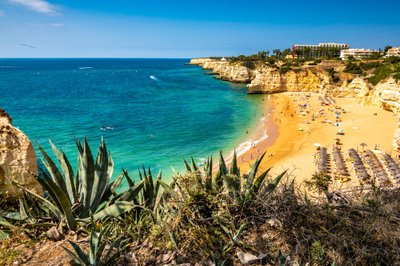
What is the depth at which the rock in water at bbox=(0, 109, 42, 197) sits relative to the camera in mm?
6090

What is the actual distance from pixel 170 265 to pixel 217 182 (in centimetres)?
154

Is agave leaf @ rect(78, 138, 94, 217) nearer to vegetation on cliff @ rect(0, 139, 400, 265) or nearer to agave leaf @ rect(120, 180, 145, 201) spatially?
vegetation on cliff @ rect(0, 139, 400, 265)

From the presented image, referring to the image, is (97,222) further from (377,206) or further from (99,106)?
(99,106)

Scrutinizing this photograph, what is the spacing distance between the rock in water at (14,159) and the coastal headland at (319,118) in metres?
6.52

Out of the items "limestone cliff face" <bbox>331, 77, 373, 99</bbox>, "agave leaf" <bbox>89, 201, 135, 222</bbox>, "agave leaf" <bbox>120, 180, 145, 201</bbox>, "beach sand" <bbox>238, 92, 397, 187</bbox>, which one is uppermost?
"agave leaf" <bbox>120, 180, 145, 201</bbox>

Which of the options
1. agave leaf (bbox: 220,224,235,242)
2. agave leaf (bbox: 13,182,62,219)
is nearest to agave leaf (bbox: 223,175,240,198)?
agave leaf (bbox: 220,224,235,242)

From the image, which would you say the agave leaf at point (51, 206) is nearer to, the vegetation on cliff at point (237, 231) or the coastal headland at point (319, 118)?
the vegetation on cliff at point (237, 231)

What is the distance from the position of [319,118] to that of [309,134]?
22.7 feet

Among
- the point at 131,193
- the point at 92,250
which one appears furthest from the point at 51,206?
the point at 92,250

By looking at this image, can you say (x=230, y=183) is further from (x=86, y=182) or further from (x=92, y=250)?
(x=86, y=182)

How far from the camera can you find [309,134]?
2528cm

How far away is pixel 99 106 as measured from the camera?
41.6 meters

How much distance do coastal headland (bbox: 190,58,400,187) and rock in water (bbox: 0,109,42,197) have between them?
652cm

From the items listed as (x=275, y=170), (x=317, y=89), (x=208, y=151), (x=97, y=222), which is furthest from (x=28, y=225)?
(x=317, y=89)
